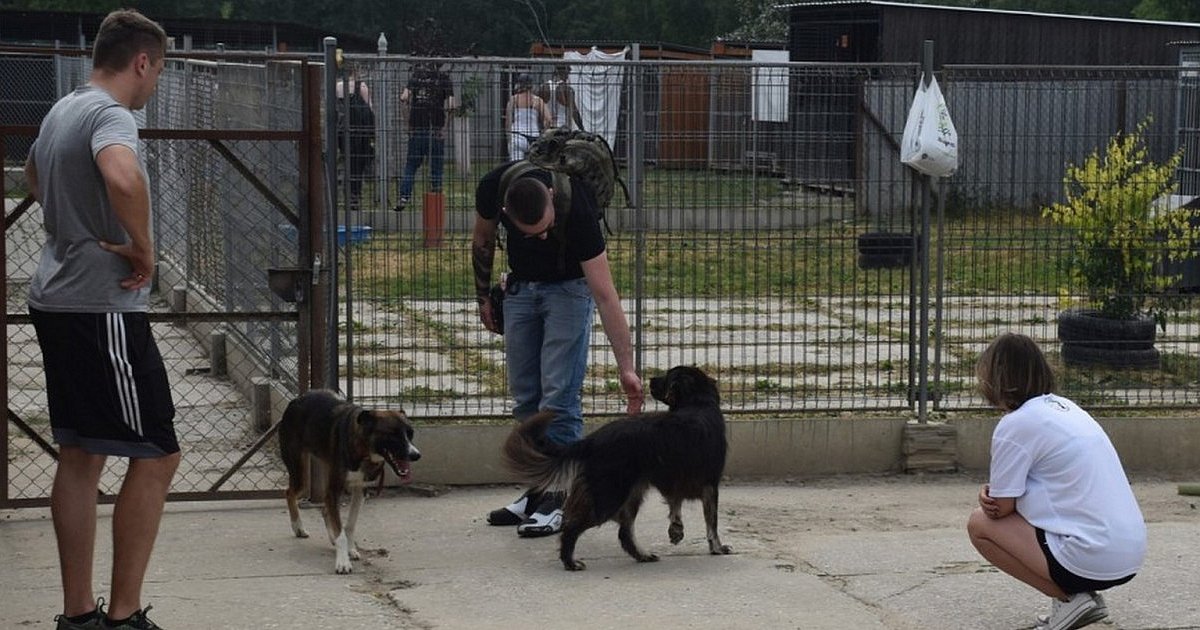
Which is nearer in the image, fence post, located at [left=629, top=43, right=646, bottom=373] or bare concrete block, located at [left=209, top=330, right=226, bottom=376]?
fence post, located at [left=629, top=43, right=646, bottom=373]

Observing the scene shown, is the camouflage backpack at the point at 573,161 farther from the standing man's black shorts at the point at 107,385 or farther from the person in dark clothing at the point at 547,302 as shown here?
the standing man's black shorts at the point at 107,385

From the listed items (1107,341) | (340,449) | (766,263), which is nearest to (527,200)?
(340,449)

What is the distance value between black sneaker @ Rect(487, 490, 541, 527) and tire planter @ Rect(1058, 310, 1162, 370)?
3803mm

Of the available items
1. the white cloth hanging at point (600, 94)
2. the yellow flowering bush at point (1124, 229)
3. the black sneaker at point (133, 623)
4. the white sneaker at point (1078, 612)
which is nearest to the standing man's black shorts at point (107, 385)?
the black sneaker at point (133, 623)

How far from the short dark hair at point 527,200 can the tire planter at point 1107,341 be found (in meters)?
4.14

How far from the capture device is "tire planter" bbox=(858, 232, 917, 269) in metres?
8.94

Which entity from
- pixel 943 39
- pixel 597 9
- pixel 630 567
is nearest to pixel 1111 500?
pixel 630 567

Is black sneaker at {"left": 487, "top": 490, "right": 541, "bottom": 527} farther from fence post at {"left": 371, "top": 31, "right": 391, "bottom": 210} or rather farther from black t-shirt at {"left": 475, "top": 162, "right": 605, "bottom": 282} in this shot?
fence post at {"left": 371, "top": 31, "right": 391, "bottom": 210}

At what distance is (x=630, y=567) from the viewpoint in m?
6.96

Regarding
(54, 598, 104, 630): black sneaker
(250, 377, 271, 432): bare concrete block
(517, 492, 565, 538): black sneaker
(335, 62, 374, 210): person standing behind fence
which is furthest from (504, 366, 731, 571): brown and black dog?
(250, 377, 271, 432): bare concrete block

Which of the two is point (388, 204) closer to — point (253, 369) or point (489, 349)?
point (489, 349)

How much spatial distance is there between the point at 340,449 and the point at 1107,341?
4915 millimetres

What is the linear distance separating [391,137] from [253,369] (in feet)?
8.78

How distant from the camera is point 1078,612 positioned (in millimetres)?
5684
